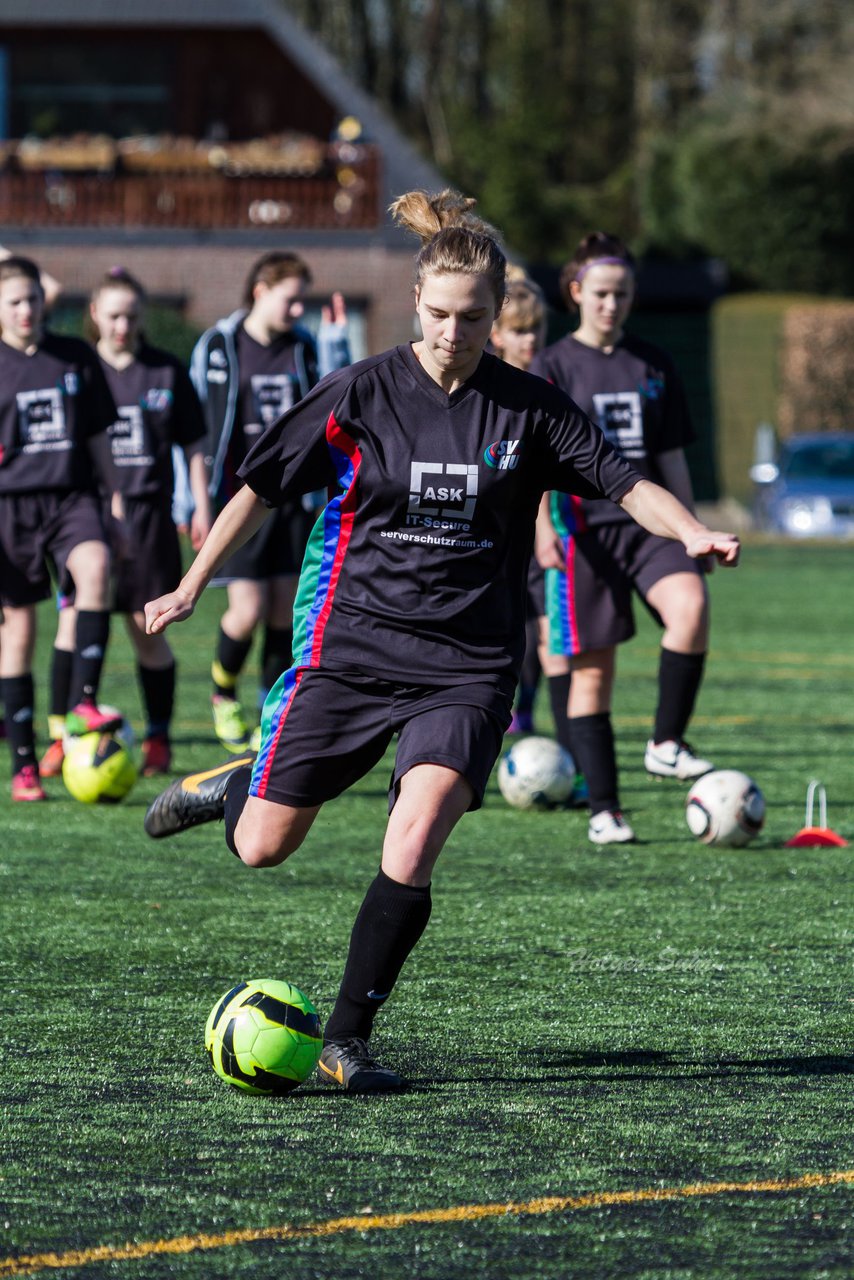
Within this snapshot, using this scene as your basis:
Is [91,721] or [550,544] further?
[91,721]

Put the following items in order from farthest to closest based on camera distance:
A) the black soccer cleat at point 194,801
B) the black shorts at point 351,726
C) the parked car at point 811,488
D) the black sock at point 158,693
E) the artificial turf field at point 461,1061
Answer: the parked car at point 811,488 → the black sock at point 158,693 → the black soccer cleat at point 194,801 → the black shorts at point 351,726 → the artificial turf field at point 461,1061

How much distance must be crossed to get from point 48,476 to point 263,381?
141 cm

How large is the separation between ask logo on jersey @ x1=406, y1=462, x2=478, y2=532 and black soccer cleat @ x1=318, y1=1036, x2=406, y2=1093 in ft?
3.89

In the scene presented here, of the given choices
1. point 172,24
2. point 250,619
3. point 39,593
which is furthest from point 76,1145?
point 172,24

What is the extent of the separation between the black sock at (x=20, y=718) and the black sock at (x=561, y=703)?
7.16ft

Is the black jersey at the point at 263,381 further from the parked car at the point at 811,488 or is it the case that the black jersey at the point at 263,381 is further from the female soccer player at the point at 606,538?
the parked car at the point at 811,488

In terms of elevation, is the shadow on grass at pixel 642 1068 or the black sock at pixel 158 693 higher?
the black sock at pixel 158 693

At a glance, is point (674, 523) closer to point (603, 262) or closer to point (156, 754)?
point (603, 262)

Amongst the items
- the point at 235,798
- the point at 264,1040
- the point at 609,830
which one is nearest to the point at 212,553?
the point at 235,798

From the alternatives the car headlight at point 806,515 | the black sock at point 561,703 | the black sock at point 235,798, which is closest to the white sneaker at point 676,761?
the black sock at point 561,703

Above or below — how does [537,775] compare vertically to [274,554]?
below

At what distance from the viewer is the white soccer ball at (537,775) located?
841 cm

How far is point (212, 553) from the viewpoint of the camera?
472cm

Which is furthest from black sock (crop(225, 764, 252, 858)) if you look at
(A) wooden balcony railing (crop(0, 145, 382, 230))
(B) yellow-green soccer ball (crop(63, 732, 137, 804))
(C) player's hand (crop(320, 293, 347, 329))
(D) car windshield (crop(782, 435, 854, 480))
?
(A) wooden balcony railing (crop(0, 145, 382, 230))
